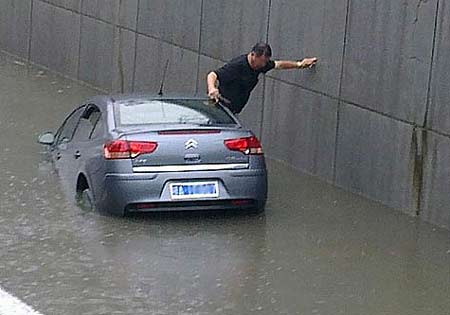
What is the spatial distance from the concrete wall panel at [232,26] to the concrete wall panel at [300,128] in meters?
0.81

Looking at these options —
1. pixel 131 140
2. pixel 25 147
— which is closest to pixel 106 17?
pixel 25 147

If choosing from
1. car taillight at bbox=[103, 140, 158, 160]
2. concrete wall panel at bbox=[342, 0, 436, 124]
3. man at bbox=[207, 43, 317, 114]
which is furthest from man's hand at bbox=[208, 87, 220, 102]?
car taillight at bbox=[103, 140, 158, 160]

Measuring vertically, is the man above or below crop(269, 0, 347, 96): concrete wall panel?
below

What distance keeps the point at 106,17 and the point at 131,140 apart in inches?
376

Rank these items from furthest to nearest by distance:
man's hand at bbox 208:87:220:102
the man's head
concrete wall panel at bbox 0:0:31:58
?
concrete wall panel at bbox 0:0:31:58 < the man's head < man's hand at bbox 208:87:220:102

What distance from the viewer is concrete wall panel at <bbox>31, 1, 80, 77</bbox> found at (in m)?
22.9

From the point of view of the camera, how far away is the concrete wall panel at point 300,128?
15211mm

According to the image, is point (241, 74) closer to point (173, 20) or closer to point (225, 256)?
point (225, 256)

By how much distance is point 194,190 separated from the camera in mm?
12555

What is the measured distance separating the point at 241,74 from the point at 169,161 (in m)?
3.06

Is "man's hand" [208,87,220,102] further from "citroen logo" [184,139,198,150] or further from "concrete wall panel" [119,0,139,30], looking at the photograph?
"concrete wall panel" [119,0,139,30]

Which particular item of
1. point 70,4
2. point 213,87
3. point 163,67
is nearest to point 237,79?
point 213,87

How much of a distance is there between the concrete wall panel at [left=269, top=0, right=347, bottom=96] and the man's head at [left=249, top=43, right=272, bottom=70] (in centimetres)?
72

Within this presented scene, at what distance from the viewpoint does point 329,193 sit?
14656 millimetres
